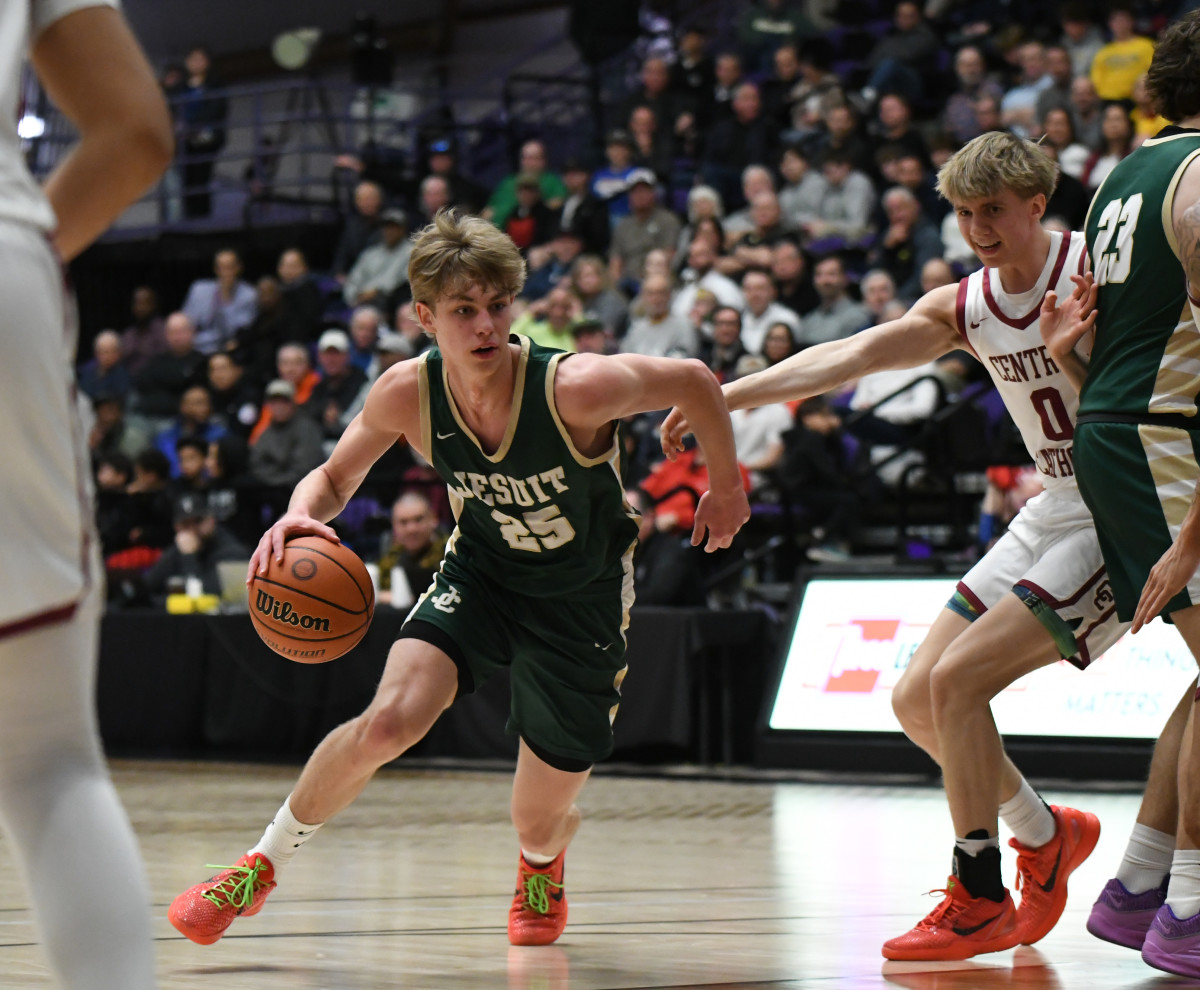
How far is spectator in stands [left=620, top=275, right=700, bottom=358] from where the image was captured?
11.3 metres

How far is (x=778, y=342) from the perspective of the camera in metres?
10.3

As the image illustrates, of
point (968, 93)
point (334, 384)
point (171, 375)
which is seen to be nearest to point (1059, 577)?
point (334, 384)

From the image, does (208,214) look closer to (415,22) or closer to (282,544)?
(415,22)

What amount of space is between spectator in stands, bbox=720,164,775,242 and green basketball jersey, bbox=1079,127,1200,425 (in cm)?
883

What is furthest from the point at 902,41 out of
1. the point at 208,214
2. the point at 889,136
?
the point at 208,214

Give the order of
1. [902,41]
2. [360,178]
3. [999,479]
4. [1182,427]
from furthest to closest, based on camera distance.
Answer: [360,178]
[902,41]
[999,479]
[1182,427]

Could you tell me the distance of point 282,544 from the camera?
3900 mm

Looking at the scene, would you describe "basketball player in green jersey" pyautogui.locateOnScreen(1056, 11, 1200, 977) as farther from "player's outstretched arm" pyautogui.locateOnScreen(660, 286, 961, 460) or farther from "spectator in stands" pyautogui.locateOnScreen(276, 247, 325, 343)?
"spectator in stands" pyautogui.locateOnScreen(276, 247, 325, 343)

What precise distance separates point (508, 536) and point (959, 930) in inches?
58.6

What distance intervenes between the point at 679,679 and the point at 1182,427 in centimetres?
590

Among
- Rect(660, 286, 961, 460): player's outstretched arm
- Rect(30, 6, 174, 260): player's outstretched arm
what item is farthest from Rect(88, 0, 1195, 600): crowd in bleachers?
Rect(30, 6, 174, 260): player's outstretched arm

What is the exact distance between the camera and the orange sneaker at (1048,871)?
13.5 feet

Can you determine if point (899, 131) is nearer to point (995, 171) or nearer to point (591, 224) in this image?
point (591, 224)

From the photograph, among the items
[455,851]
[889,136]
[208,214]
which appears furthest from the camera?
[208,214]
